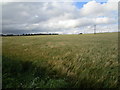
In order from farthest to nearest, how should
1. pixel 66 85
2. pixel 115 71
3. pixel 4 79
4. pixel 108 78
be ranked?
1. pixel 115 71
2. pixel 108 78
3. pixel 4 79
4. pixel 66 85

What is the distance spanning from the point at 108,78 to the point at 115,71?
42.8 inches

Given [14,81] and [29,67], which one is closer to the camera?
[14,81]

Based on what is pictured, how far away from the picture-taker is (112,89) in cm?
410

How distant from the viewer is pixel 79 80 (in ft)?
14.8

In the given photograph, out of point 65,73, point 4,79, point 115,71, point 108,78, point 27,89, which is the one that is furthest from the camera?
point 115,71

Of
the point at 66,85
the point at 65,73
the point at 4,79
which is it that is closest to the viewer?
the point at 66,85

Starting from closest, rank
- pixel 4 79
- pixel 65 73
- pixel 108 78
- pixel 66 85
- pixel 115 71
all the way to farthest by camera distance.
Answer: pixel 66 85 < pixel 4 79 < pixel 108 78 < pixel 65 73 < pixel 115 71

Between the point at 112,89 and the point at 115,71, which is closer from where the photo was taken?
the point at 112,89

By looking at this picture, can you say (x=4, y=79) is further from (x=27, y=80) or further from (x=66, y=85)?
(x=66, y=85)

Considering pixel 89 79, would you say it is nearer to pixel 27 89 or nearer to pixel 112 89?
pixel 112 89

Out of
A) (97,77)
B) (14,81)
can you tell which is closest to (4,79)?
(14,81)

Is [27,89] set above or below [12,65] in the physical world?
below

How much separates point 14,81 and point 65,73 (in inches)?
82.2

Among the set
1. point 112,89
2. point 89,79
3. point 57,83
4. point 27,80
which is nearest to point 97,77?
point 89,79
